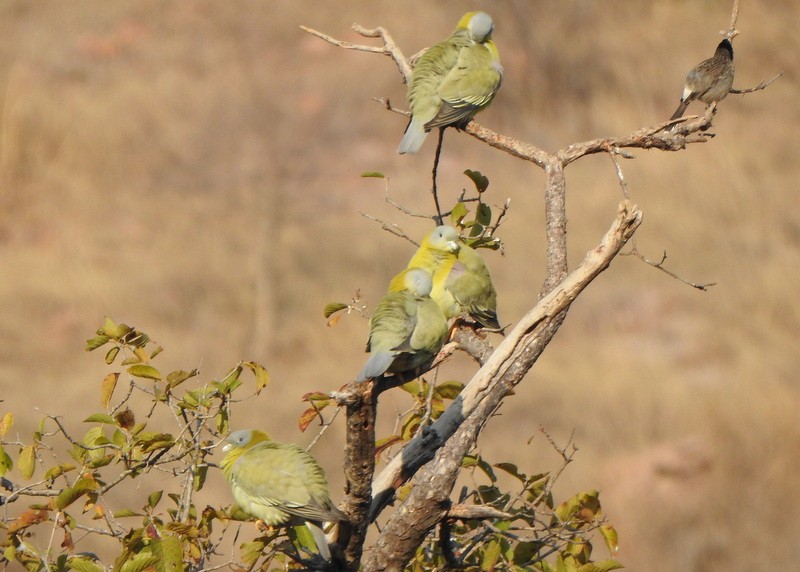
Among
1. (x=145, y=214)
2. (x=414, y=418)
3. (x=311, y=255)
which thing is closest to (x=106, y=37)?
(x=145, y=214)

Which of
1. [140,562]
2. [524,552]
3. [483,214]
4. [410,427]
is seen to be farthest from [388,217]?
[140,562]

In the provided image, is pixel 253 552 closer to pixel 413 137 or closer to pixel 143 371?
pixel 143 371

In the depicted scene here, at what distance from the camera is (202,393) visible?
3.79 m

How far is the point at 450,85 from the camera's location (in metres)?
5.01

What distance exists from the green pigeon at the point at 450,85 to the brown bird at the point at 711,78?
3.67 ft

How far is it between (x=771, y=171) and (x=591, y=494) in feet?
33.9

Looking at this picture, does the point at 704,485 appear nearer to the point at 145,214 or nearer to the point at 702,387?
the point at 702,387

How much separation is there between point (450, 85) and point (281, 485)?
2303 mm

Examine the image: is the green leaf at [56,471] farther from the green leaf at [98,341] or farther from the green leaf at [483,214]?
the green leaf at [483,214]

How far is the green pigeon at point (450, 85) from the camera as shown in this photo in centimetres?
500

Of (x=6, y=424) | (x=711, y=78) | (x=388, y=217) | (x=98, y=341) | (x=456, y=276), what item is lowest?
(x=6, y=424)

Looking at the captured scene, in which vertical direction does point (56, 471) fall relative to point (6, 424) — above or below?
below

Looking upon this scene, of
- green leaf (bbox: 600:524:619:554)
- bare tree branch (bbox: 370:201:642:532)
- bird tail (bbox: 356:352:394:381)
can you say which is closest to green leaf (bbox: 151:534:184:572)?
bare tree branch (bbox: 370:201:642:532)

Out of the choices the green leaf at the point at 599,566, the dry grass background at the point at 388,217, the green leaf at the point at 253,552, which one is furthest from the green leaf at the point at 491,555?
the dry grass background at the point at 388,217
